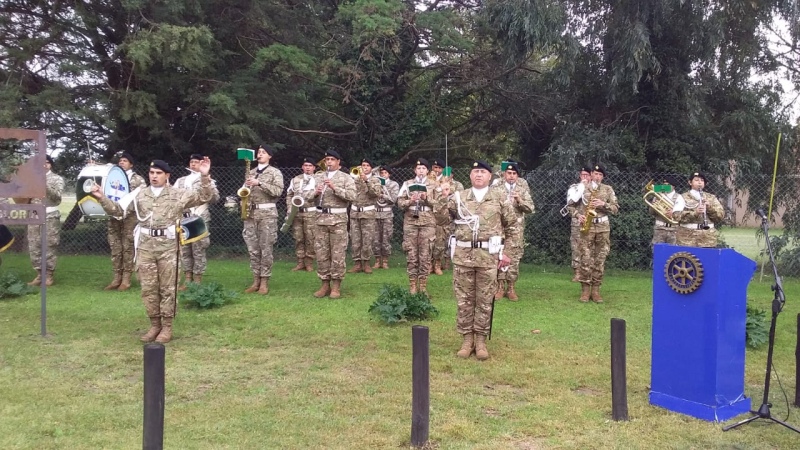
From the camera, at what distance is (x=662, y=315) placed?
5551mm

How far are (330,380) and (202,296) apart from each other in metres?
3.89

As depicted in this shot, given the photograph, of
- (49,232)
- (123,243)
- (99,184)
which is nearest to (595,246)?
(99,184)

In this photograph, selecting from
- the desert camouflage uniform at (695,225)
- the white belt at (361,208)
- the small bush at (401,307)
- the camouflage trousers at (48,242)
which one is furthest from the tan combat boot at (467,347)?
the camouflage trousers at (48,242)

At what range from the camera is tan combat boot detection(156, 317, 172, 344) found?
7.67 m

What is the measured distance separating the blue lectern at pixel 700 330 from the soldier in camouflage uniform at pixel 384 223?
8.82 m

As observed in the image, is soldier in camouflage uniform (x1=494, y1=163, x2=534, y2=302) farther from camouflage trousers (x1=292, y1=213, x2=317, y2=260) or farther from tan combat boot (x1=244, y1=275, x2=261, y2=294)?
camouflage trousers (x1=292, y1=213, x2=317, y2=260)

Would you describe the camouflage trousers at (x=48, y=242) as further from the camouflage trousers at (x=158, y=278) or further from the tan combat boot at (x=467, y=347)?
the tan combat boot at (x=467, y=347)

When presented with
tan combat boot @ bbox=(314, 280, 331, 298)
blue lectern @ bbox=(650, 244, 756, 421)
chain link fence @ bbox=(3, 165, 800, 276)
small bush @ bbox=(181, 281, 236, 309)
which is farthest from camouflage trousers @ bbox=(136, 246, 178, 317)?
chain link fence @ bbox=(3, 165, 800, 276)

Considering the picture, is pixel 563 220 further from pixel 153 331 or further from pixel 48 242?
pixel 48 242

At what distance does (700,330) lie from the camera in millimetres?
5266

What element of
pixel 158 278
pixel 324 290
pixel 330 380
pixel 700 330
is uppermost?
pixel 158 278

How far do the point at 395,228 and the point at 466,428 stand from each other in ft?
39.2

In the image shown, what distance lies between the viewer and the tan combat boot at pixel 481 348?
7012mm

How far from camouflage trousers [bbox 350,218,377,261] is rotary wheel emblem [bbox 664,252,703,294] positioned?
333 inches
